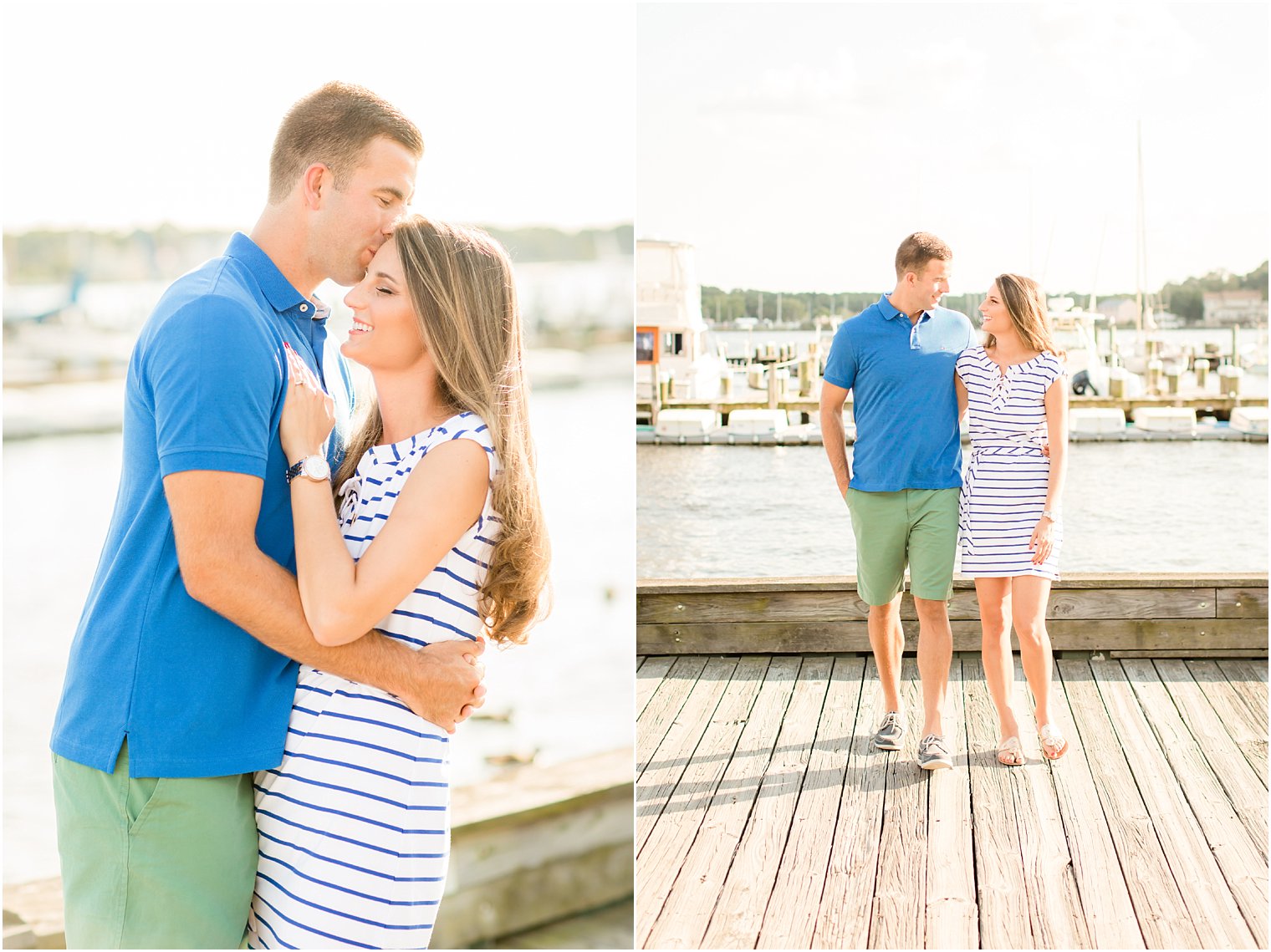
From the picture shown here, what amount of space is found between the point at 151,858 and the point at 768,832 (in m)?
1.81

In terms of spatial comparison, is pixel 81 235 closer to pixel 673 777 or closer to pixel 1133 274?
pixel 673 777

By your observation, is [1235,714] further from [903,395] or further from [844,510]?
[844,510]

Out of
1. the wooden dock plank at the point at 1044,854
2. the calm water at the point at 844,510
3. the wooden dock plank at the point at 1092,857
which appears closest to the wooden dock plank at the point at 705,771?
the wooden dock plank at the point at 1044,854

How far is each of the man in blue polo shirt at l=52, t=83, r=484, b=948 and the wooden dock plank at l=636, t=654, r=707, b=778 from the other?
1.97 metres

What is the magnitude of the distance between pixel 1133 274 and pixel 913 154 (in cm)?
622

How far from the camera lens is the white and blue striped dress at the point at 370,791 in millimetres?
1268


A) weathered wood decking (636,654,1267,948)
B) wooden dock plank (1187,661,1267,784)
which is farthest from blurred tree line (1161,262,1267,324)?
weathered wood decking (636,654,1267,948)

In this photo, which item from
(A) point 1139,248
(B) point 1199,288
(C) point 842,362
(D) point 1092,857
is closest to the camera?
(D) point 1092,857

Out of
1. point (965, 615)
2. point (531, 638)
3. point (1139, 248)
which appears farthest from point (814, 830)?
point (1139, 248)

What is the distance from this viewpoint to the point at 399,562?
1.23 m

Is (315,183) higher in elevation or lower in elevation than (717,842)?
higher

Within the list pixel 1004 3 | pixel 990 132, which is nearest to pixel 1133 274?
pixel 990 132

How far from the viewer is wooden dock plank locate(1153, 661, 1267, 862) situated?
9.09 ft

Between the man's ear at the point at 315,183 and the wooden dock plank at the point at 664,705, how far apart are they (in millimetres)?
2133
